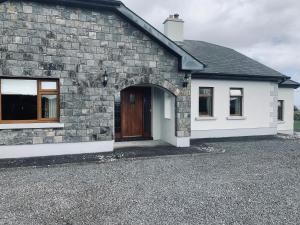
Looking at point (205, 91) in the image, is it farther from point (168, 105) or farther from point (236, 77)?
point (168, 105)

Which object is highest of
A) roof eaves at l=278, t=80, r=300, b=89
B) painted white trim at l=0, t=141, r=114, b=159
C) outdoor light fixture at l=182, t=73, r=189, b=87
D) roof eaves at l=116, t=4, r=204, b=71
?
roof eaves at l=116, t=4, r=204, b=71

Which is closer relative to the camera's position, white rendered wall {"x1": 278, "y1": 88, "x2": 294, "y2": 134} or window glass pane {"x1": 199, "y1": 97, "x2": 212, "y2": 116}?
window glass pane {"x1": 199, "y1": 97, "x2": 212, "y2": 116}

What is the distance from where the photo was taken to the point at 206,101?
14.2 meters

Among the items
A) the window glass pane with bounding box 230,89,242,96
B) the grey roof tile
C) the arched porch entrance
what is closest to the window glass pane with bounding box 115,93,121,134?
the arched porch entrance

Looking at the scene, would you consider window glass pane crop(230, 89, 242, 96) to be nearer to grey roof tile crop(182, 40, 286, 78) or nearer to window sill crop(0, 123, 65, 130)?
grey roof tile crop(182, 40, 286, 78)

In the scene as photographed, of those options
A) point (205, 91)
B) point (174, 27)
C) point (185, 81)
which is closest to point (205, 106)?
point (205, 91)

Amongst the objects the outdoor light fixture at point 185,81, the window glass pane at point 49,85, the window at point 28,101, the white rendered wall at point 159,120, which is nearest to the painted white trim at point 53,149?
the window at point 28,101

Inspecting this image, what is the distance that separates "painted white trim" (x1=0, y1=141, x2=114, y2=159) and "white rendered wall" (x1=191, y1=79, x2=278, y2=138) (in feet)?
18.9

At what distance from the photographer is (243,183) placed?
253 inches

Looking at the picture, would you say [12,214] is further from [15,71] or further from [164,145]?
[164,145]

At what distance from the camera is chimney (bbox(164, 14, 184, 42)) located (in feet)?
50.0

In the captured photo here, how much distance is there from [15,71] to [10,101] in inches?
43.8

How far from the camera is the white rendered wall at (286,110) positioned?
56.2 ft

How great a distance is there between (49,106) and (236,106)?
34.5 ft
